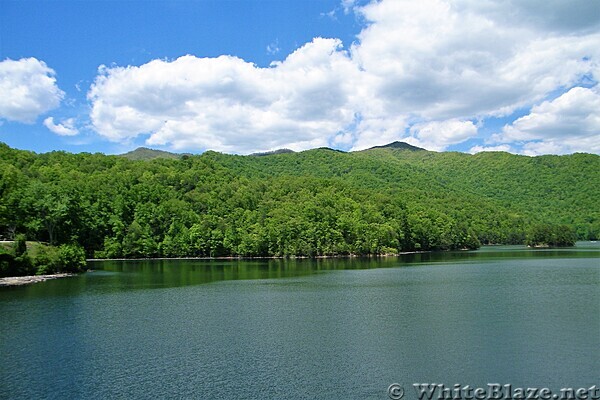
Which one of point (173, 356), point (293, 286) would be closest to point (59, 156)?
point (293, 286)

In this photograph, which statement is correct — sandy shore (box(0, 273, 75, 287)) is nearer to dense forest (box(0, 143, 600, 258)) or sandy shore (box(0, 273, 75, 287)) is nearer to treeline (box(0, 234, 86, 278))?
treeline (box(0, 234, 86, 278))

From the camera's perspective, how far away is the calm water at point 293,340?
890 inches

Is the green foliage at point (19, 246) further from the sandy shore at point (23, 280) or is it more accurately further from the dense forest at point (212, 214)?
the dense forest at point (212, 214)

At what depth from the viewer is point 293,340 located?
30219mm

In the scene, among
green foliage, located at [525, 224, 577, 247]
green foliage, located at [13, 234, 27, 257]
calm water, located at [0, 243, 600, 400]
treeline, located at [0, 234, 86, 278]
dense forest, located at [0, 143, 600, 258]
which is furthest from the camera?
green foliage, located at [525, 224, 577, 247]

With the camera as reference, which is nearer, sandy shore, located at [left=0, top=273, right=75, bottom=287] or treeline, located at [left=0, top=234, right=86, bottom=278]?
sandy shore, located at [left=0, top=273, right=75, bottom=287]

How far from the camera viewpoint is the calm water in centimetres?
2259

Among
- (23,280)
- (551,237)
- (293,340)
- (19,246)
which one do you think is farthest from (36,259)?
(551,237)

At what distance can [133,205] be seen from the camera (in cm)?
13650

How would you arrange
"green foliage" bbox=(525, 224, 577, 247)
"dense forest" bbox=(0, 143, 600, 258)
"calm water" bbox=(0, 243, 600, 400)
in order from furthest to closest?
"green foliage" bbox=(525, 224, 577, 247) → "dense forest" bbox=(0, 143, 600, 258) → "calm water" bbox=(0, 243, 600, 400)

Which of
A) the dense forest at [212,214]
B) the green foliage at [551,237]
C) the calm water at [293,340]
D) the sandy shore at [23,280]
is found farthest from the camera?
the green foliage at [551,237]

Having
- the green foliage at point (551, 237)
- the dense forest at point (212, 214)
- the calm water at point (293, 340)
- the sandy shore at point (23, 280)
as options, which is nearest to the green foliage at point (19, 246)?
the sandy shore at point (23, 280)

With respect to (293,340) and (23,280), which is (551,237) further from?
(293,340)

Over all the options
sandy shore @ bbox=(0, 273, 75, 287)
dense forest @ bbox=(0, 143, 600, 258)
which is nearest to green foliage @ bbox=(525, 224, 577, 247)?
dense forest @ bbox=(0, 143, 600, 258)
